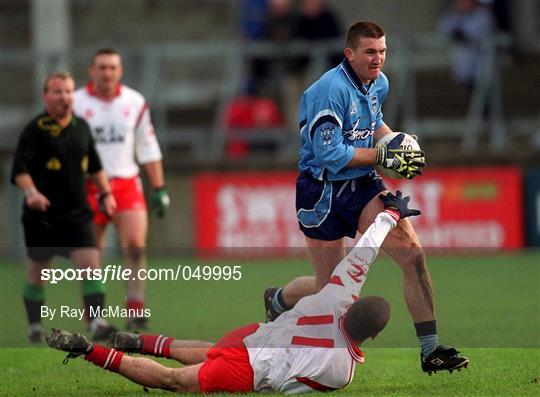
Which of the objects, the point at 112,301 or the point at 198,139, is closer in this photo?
the point at 112,301

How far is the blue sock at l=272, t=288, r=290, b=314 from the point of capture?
9.84 meters

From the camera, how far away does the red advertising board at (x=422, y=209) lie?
1956cm

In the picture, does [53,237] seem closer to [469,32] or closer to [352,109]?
[352,109]

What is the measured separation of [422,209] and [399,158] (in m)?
10.4

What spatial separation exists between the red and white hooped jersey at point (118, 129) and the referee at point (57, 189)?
3.77ft

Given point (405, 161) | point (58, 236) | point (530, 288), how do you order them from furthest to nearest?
point (530, 288), point (58, 236), point (405, 161)

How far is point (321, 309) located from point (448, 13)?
1355 cm

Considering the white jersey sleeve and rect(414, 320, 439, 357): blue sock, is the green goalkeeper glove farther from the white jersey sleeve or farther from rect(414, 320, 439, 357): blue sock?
the white jersey sleeve

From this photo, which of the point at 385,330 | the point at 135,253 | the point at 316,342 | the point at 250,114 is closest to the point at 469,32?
the point at 250,114

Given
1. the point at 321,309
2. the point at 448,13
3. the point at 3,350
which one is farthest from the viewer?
the point at 448,13

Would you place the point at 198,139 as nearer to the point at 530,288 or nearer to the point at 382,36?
the point at 530,288

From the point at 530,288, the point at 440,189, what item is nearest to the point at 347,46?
the point at 530,288

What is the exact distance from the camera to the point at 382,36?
9.45m

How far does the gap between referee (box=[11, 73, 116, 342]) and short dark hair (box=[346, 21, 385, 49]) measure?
299 cm
